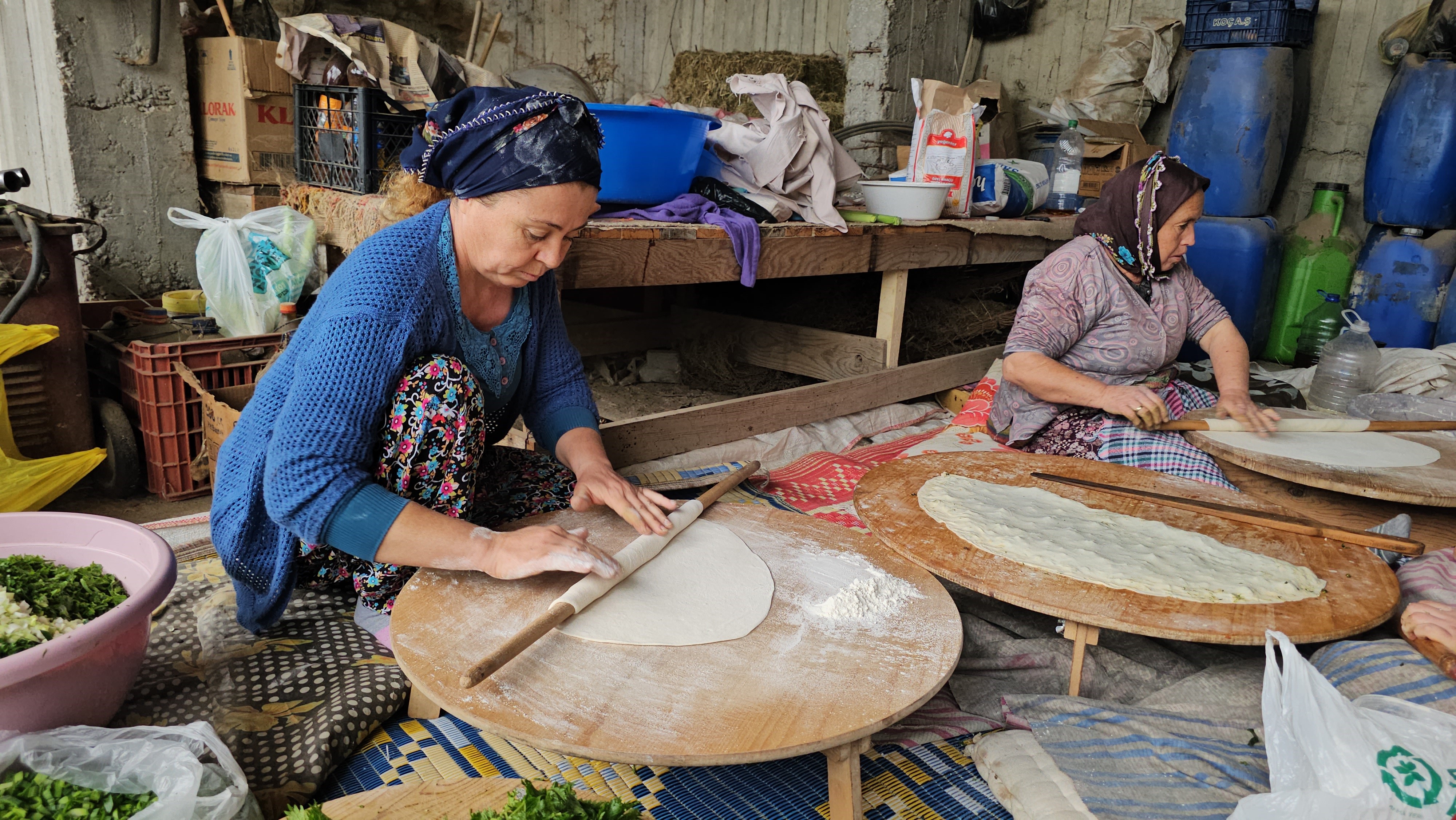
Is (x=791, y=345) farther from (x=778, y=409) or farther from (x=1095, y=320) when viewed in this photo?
(x=1095, y=320)

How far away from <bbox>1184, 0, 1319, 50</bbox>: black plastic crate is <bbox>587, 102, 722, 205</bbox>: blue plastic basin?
9.58 feet

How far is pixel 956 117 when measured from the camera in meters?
3.59

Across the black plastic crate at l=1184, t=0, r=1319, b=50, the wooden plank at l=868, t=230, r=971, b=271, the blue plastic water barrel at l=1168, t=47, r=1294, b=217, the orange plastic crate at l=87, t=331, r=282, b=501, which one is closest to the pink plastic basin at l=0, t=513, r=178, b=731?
the orange plastic crate at l=87, t=331, r=282, b=501

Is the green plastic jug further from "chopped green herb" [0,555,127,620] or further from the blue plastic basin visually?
"chopped green herb" [0,555,127,620]

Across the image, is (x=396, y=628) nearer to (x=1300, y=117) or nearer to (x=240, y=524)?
(x=240, y=524)

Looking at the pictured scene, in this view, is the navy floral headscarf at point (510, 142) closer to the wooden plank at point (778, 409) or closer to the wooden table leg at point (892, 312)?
the wooden plank at point (778, 409)

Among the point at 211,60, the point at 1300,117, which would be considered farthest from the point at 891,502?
the point at 1300,117

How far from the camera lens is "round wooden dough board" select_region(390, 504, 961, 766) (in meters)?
1.09

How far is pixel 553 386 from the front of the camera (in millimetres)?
2025

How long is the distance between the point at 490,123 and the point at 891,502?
1056 millimetres

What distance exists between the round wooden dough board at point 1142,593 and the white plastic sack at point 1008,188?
6.62 ft

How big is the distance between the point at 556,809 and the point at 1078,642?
0.99m

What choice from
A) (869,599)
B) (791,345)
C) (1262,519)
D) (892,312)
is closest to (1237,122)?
(892,312)

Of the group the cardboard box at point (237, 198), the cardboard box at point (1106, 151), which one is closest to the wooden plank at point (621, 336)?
the cardboard box at point (237, 198)
